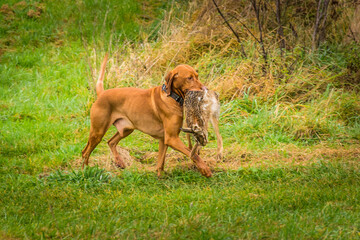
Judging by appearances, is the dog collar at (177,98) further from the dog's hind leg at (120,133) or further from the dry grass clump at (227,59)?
the dry grass clump at (227,59)

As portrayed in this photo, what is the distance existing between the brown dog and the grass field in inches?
16.2

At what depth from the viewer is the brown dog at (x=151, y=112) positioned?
566cm

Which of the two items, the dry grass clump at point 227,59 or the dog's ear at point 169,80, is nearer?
the dog's ear at point 169,80

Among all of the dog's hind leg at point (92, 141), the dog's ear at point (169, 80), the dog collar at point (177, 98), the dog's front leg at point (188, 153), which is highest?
the dog's ear at point (169, 80)

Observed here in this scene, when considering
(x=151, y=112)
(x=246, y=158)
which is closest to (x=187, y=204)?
(x=151, y=112)

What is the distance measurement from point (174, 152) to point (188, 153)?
1.37 metres

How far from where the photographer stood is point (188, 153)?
222 inches

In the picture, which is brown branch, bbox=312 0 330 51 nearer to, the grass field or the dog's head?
the grass field

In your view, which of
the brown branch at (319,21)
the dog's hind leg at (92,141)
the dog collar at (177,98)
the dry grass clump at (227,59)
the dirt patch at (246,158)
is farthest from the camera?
the brown branch at (319,21)

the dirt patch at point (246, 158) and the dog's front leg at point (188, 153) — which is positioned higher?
the dog's front leg at point (188, 153)

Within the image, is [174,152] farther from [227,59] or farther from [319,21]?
[319,21]

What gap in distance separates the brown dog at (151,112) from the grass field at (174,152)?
0.41 meters

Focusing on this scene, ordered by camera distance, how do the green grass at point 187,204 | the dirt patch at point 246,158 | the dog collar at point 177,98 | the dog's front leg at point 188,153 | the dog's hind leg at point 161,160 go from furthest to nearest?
the dirt patch at point 246,158 → the dog's hind leg at point 161,160 → the dog collar at point 177,98 → the dog's front leg at point 188,153 → the green grass at point 187,204

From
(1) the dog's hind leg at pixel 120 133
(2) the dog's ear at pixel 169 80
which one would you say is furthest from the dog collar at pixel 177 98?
(1) the dog's hind leg at pixel 120 133
